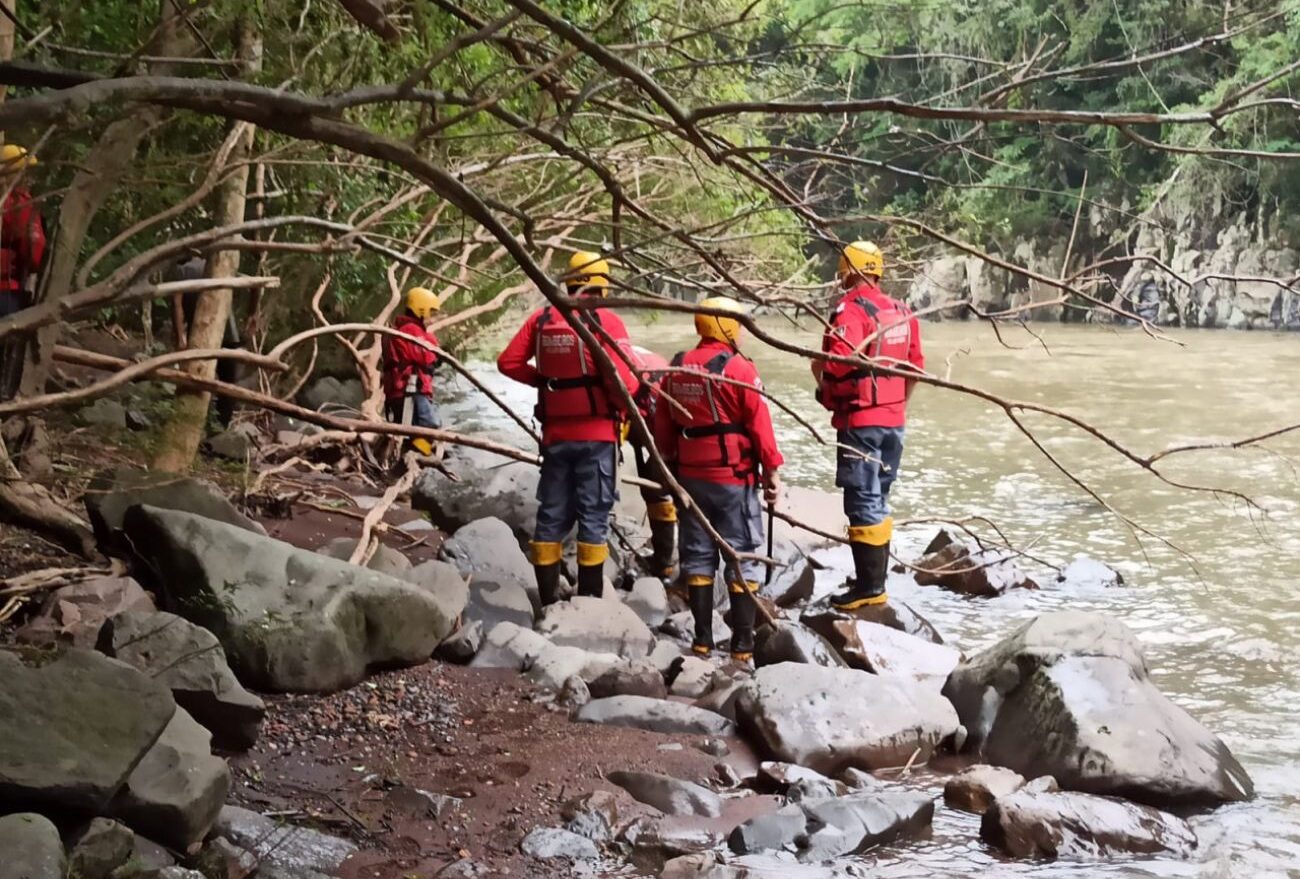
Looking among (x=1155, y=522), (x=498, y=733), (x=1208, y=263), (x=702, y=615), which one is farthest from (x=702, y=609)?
(x=1208, y=263)

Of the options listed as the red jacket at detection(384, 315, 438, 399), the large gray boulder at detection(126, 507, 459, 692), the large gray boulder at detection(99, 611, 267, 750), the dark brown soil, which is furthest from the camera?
the red jacket at detection(384, 315, 438, 399)

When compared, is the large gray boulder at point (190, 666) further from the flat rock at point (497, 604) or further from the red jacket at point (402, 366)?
the red jacket at point (402, 366)

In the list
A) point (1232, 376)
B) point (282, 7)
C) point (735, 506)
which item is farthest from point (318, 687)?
point (1232, 376)

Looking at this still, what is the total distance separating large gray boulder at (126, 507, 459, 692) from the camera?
4.52 m

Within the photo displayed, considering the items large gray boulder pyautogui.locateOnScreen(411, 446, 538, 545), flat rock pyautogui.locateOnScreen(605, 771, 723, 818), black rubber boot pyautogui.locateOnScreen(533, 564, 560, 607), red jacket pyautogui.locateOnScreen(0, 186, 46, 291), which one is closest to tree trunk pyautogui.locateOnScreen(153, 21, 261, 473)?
red jacket pyautogui.locateOnScreen(0, 186, 46, 291)

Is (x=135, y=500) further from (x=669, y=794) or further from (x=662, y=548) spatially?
(x=662, y=548)

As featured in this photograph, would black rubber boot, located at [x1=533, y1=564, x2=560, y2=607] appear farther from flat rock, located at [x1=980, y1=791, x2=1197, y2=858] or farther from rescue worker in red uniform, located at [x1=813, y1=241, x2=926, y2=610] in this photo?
flat rock, located at [x1=980, y1=791, x2=1197, y2=858]

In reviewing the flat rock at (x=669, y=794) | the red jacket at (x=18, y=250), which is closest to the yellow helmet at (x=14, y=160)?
the red jacket at (x=18, y=250)

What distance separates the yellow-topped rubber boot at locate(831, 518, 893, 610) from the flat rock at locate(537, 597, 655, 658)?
1.38 m

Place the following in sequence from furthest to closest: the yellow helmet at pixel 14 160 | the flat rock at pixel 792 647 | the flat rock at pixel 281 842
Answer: the flat rock at pixel 792 647 → the flat rock at pixel 281 842 → the yellow helmet at pixel 14 160

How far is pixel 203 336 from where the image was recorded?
6.47 metres

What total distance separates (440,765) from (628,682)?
1.15 metres

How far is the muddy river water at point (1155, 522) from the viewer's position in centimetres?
445

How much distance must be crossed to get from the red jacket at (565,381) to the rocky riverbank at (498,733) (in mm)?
868
